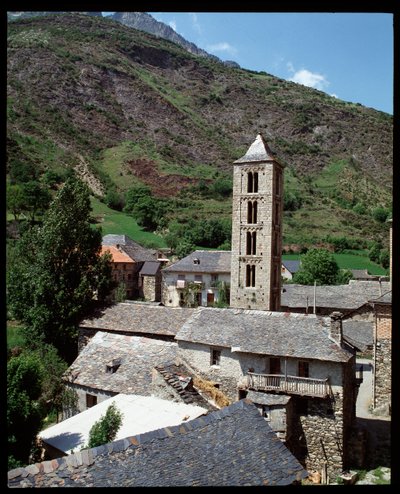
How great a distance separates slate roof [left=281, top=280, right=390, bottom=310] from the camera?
147 ft

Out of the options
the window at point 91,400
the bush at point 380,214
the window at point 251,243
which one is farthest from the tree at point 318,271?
the window at point 91,400

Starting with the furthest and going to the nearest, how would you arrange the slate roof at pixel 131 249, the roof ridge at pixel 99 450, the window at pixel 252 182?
the slate roof at pixel 131 249
the window at pixel 252 182
the roof ridge at pixel 99 450

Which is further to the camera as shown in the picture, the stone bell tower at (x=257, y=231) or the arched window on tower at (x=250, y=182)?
the arched window on tower at (x=250, y=182)

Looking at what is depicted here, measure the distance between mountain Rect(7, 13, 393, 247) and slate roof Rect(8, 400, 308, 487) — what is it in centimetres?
7240

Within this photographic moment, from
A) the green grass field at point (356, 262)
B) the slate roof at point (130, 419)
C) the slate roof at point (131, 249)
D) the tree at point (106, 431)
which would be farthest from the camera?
the green grass field at point (356, 262)

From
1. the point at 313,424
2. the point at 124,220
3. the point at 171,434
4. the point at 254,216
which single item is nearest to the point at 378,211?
the point at 124,220

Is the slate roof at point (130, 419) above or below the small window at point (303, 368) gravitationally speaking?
below

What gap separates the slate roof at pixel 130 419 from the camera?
15.2 m

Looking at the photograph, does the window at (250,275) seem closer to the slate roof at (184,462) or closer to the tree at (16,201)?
the slate roof at (184,462)

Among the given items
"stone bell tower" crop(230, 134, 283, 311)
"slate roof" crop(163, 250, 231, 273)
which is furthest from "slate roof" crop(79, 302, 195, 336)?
"slate roof" crop(163, 250, 231, 273)

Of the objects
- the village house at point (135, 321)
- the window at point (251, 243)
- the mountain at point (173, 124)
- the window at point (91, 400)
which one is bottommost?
the window at point (91, 400)

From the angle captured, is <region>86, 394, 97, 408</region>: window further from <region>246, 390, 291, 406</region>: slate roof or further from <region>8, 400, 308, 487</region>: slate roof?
<region>8, 400, 308, 487</region>: slate roof

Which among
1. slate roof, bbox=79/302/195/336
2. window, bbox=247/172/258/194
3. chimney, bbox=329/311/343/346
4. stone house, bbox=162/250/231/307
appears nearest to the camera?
chimney, bbox=329/311/343/346

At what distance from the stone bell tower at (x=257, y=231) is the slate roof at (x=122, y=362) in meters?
11.0
